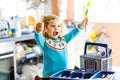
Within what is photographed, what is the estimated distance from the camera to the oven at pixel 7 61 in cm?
208

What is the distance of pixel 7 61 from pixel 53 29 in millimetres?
816

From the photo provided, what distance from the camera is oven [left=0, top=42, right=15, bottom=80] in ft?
6.83

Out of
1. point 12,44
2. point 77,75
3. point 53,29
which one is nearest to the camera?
point 77,75

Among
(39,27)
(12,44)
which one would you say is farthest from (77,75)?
(12,44)

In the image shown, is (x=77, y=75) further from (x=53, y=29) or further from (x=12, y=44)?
(x=12, y=44)

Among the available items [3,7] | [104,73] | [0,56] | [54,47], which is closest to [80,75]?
[104,73]

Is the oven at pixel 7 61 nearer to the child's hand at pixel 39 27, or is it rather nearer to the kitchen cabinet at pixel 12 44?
the kitchen cabinet at pixel 12 44

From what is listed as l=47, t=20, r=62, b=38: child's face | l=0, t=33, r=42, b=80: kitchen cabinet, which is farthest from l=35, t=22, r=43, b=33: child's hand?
l=0, t=33, r=42, b=80: kitchen cabinet

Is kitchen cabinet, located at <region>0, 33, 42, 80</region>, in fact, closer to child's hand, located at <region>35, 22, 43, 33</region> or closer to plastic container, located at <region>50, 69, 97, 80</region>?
child's hand, located at <region>35, 22, 43, 33</region>

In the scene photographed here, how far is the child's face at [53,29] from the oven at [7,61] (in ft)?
→ 2.16

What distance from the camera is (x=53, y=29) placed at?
5.14ft

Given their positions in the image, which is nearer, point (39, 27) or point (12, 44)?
point (39, 27)

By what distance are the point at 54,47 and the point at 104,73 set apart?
1.37 feet

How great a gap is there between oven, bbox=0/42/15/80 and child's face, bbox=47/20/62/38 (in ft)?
2.16
